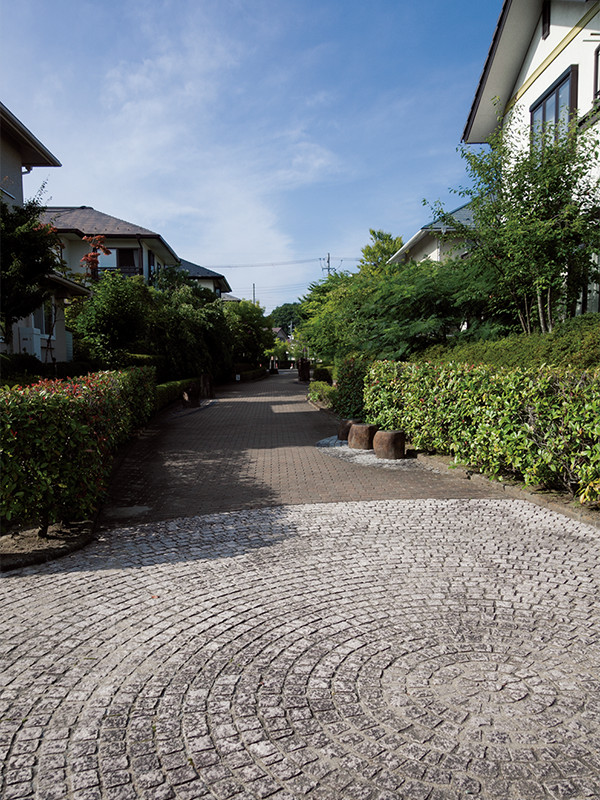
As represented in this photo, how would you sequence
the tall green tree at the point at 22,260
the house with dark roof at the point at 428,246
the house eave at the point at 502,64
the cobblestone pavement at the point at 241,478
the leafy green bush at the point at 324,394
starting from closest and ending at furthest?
the cobblestone pavement at the point at 241,478
the tall green tree at the point at 22,260
the house eave at the point at 502,64
the leafy green bush at the point at 324,394
the house with dark roof at the point at 428,246

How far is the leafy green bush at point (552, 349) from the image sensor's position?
790 centimetres

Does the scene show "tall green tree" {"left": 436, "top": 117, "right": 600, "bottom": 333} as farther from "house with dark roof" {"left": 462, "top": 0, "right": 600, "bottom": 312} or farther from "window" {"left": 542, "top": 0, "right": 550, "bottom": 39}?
"window" {"left": 542, "top": 0, "right": 550, "bottom": 39}

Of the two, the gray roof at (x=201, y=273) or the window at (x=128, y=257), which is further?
the gray roof at (x=201, y=273)

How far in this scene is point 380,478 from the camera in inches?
340

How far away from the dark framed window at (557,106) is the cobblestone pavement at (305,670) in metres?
9.54

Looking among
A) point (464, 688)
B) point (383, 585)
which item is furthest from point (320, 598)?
point (464, 688)

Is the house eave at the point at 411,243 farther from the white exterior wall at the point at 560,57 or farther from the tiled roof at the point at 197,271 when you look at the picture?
the tiled roof at the point at 197,271

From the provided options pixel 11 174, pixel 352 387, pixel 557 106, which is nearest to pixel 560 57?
pixel 557 106

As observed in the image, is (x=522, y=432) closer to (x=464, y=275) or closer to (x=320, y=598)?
(x=320, y=598)

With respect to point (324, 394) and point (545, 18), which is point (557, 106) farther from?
point (324, 394)

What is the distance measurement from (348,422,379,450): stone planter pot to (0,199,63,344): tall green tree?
24.4ft

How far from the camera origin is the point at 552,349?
8.62 m

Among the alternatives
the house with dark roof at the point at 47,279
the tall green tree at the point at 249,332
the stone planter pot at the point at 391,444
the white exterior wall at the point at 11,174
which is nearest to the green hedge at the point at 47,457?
the stone planter pot at the point at 391,444

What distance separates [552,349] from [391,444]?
9.90ft
